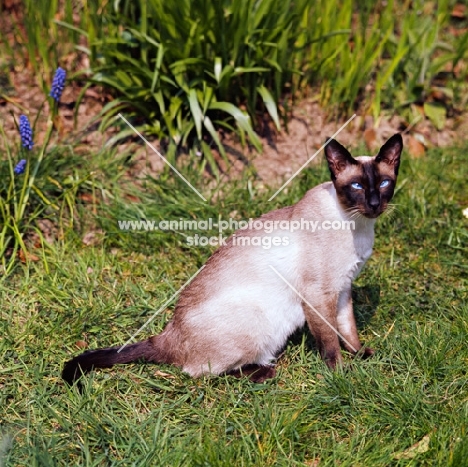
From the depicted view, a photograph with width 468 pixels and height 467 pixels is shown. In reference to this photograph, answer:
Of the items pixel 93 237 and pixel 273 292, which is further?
pixel 93 237

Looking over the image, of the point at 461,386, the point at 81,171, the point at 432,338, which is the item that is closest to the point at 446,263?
A: the point at 432,338

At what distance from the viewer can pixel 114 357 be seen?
3.05 metres

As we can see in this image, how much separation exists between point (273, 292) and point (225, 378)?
462 millimetres

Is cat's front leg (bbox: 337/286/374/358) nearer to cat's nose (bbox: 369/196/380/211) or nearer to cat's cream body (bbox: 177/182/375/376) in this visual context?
cat's cream body (bbox: 177/182/375/376)

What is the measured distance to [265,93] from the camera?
4.50 meters

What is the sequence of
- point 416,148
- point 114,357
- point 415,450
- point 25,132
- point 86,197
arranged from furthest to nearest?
1. point 416,148
2. point 86,197
3. point 25,132
4. point 114,357
5. point 415,450

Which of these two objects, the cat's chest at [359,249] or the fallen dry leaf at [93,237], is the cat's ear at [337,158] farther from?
the fallen dry leaf at [93,237]

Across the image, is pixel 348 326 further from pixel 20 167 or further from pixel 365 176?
pixel 20 167

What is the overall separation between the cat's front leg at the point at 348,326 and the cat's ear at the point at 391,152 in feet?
2.21

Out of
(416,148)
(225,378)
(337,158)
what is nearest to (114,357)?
(225,378)

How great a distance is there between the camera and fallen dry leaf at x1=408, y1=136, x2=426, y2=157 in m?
4.72

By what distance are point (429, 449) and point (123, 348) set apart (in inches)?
55.2

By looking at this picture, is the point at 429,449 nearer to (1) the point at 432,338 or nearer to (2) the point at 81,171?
(1) the point at 432,338

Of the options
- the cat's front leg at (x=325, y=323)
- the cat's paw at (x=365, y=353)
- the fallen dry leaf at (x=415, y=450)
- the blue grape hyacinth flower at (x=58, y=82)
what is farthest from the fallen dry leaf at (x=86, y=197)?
the fallen dry leaf at (x=415, y=450)
